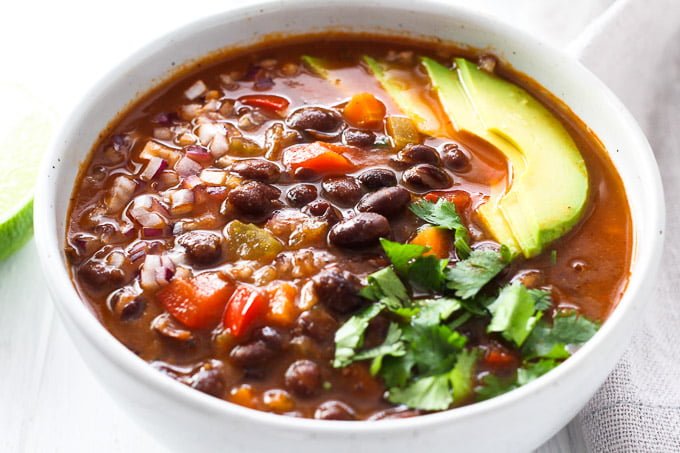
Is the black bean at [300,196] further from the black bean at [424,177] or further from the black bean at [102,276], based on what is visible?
the black bean at [102,276]

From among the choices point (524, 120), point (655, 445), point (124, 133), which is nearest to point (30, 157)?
point (124, 133)

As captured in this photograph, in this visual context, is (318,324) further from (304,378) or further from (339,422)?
(339,422)

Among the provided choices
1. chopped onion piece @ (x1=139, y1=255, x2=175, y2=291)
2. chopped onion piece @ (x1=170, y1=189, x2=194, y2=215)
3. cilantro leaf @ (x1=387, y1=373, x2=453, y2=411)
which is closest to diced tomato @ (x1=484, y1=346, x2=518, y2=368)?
cilantro leaf @ (x1=387, y1=373, x2=453, y2=411)

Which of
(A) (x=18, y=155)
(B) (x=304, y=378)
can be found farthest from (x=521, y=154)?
(A) (x=18, y=155)

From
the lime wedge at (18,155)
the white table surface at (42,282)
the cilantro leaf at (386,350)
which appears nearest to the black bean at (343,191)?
the cilantro leaf at (386,350)

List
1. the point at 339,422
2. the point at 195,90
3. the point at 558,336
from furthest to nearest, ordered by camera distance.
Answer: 1. the point at 195,90
2. the point at 558,336
3. the point at 339,422
